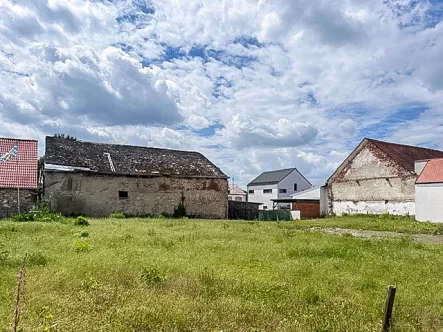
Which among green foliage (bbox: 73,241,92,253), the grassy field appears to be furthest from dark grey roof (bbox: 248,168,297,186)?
green foliage (bbox: 73,241,92,253)

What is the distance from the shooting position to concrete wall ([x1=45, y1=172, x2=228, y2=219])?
2616 centimetres

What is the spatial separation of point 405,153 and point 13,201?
2972 cm

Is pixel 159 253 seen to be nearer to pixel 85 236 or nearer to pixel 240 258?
pixel 240 258

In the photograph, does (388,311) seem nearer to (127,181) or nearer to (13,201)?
(13,201)

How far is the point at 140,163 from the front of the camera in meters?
30.5

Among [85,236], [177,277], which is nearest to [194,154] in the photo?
[85,236]

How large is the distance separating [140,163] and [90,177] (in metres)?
4.34

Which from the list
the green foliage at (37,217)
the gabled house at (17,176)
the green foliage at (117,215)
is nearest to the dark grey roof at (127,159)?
the gabled house at (17,176)

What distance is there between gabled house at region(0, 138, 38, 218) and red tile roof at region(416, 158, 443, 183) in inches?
999

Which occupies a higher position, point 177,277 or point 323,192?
point 323,192

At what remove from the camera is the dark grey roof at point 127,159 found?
2748cm

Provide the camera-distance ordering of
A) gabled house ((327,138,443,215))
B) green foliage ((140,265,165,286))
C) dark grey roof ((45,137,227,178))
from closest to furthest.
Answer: green foliage ((140,265,165,286)), dark grey roof ((45,137,227,178)), gabled house ((327,138,443,215))

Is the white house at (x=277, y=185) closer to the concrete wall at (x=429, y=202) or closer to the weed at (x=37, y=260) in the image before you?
the concrete wall at (x=429, y=202)

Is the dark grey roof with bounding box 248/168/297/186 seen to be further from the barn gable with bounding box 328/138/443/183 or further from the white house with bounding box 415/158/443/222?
the white house with bounding box 415/158/443/222
